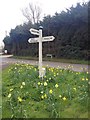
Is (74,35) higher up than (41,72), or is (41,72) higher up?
(74,35)

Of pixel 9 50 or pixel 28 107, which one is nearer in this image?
pixel 28 107

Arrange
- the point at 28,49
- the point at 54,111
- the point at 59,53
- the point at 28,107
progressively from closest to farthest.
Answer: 1. the point at 54,111
2. the point at 28,107
3. the point at 59,53
4. the point at 28,49

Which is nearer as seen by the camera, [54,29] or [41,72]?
[41,72]

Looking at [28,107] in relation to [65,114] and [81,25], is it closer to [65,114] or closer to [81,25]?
[65,114]

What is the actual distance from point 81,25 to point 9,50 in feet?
59.8

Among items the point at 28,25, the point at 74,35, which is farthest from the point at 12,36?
the point at 74,35

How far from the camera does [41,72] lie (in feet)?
25.9

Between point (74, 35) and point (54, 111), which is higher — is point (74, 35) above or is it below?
above

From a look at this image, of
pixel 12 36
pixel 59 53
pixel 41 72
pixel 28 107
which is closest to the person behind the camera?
pixel 28 107

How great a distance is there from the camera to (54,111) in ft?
14.3

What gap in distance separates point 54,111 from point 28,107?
660mm

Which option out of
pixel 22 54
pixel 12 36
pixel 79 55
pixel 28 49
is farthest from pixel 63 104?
pixel 12 36

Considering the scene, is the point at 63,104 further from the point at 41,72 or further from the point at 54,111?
the point at 41,72

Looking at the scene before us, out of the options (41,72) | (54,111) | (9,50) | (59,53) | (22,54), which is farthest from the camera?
(9,50)
